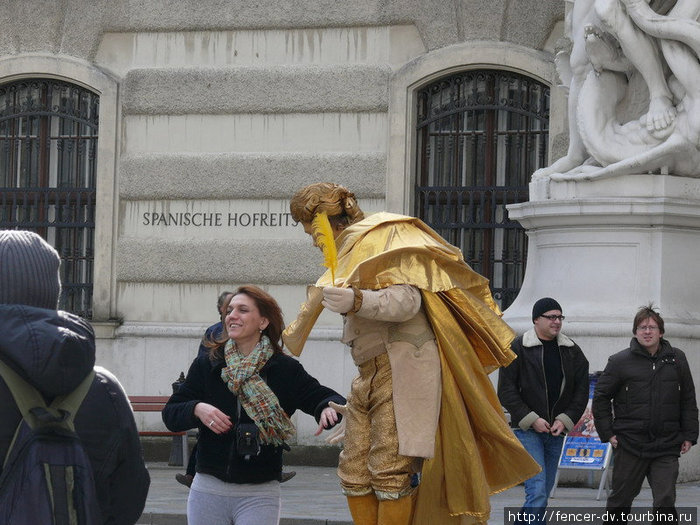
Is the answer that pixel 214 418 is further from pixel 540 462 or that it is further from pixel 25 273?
pixel 540 462

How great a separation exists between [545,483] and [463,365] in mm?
2953

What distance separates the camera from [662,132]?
1324 centimetres

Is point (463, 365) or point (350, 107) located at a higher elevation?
point (350, 107)

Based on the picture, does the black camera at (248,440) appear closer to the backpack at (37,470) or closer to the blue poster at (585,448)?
the backpack at (37,470)

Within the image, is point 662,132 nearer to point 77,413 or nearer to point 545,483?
point 545,483

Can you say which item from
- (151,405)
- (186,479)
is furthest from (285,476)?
(151,405)

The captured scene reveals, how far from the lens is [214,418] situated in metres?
7.10

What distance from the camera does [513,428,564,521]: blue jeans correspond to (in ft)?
33.1

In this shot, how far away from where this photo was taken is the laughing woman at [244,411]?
7.11 m

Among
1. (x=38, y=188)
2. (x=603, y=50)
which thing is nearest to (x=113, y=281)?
(x=38, y=188)

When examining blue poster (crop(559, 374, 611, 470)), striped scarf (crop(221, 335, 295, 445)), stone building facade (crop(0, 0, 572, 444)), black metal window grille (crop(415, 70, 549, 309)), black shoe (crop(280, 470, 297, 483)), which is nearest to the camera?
striped scarf (crop(221, 335, 295, 445))

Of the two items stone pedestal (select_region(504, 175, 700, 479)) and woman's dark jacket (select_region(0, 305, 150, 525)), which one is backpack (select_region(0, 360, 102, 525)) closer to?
woman's dark jacket (select_region(0, 305, 150, 525))

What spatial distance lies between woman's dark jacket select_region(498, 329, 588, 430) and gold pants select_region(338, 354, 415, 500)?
10.1 feet

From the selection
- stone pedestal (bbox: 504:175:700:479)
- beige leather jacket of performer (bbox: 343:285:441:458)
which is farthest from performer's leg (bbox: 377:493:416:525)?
stone pedestal (bbox: 504:175:700:479)
